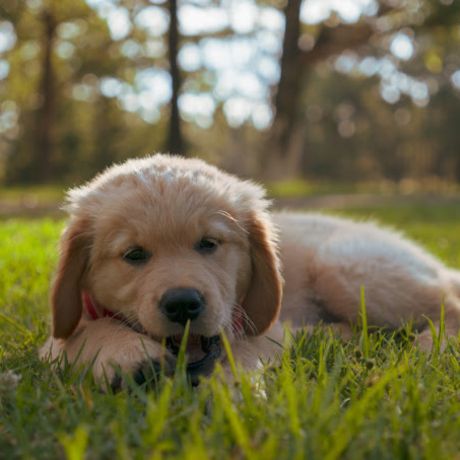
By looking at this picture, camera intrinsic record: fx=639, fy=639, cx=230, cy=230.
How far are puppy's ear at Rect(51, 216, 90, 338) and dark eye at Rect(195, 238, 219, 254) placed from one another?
0.52 meters

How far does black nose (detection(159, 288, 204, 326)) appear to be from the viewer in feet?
7.72

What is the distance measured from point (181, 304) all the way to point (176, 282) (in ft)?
0.32

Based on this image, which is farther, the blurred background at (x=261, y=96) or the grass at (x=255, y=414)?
the blurred background at (x=261, y=96)

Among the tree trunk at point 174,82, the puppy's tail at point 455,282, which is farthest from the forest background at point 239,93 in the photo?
the puppy's tail at point 455,282

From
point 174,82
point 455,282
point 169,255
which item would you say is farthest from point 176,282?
point 174,82

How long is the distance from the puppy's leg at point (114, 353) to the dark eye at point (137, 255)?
274mm

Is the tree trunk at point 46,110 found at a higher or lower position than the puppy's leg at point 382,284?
lower

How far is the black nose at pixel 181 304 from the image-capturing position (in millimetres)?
2352

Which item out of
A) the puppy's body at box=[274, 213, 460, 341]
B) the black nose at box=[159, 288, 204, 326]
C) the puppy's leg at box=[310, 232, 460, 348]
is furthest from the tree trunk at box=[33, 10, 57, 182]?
the black nose at box=[159, 288, 204, 326]

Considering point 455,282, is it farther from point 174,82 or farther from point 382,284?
point 174,82

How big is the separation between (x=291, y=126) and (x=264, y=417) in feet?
57.5

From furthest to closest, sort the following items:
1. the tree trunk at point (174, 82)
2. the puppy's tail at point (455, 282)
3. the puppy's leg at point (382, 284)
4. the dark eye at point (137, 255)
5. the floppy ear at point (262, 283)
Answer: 1. the tree trunk at point (174, 82)
2. the puppy's tail at point (455, 282)
3. the puppy's leg at point (382, 284)
4. the floppy ear at point (262, 283)
5. the dark eye at point (137, 255)

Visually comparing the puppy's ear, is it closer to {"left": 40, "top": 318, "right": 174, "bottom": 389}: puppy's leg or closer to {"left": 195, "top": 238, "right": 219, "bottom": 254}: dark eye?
{"left": 40, "top": 318, "right": 174, "bottom": 389}: puppy's leg

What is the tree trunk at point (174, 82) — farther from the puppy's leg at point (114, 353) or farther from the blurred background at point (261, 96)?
the puppy's leg at point (114, 353)
